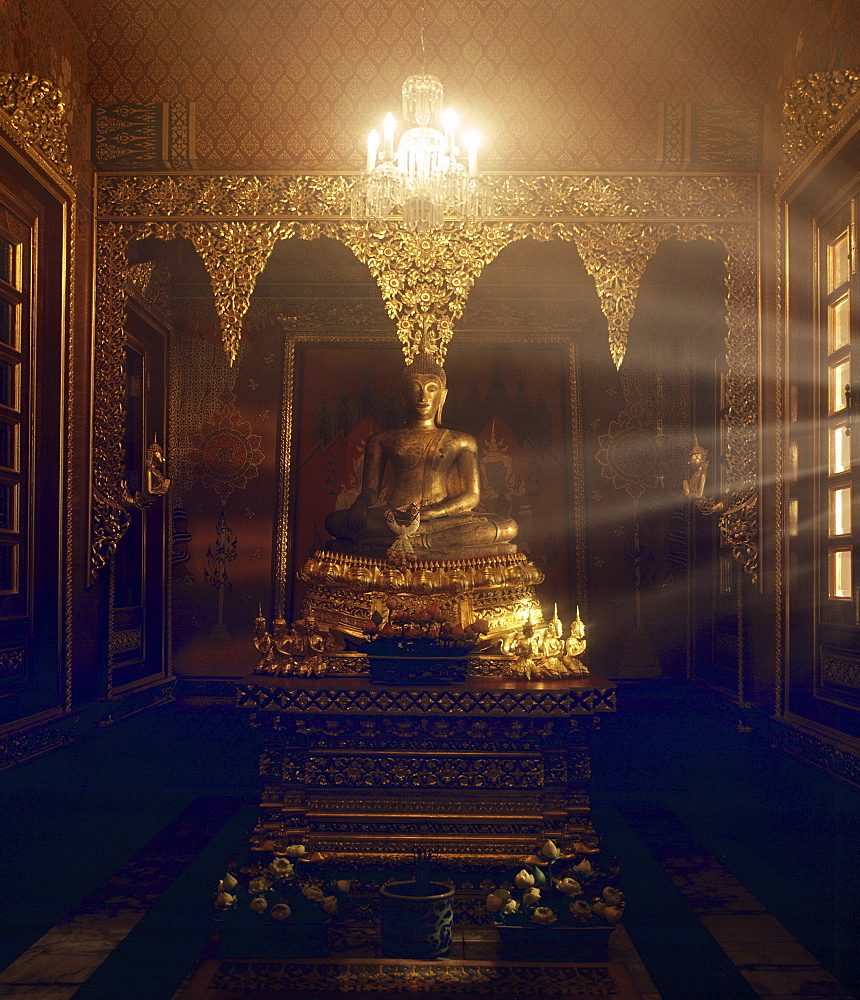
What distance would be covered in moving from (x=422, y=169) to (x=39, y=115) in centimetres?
154

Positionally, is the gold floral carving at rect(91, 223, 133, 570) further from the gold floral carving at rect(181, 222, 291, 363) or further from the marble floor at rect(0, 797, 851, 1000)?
the marble floor at rect(0, 797, 851, 1000)

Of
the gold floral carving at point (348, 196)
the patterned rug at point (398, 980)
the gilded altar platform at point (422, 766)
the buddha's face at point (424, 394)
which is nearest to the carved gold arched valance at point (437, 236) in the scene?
the gold floral carving at point (348, 196)

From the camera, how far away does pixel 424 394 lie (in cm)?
551

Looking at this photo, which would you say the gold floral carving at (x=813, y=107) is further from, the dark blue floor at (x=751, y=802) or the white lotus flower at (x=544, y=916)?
the white lotus flower at (x=544, y=916)

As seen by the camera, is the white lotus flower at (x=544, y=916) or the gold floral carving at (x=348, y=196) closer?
the white lotus flower at (x=544, y=916)

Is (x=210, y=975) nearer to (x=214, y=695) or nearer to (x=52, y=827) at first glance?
(x=52, y=827)

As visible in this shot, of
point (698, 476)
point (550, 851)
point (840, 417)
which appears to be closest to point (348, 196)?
point (698, 476)

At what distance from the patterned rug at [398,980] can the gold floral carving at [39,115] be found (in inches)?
119

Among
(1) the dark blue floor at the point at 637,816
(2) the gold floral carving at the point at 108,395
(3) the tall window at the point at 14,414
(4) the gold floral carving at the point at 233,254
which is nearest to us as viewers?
(1) the dark blue floor at the point at 637,816

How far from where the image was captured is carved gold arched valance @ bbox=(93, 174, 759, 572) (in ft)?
14.5

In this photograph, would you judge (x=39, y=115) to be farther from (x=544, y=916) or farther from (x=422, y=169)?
(x=544, y=916)

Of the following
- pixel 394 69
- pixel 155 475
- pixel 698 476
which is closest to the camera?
pixel 394 69

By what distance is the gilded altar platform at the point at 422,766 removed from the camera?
11.8ft

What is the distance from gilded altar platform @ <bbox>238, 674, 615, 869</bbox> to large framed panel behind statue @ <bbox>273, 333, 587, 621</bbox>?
229 cm
